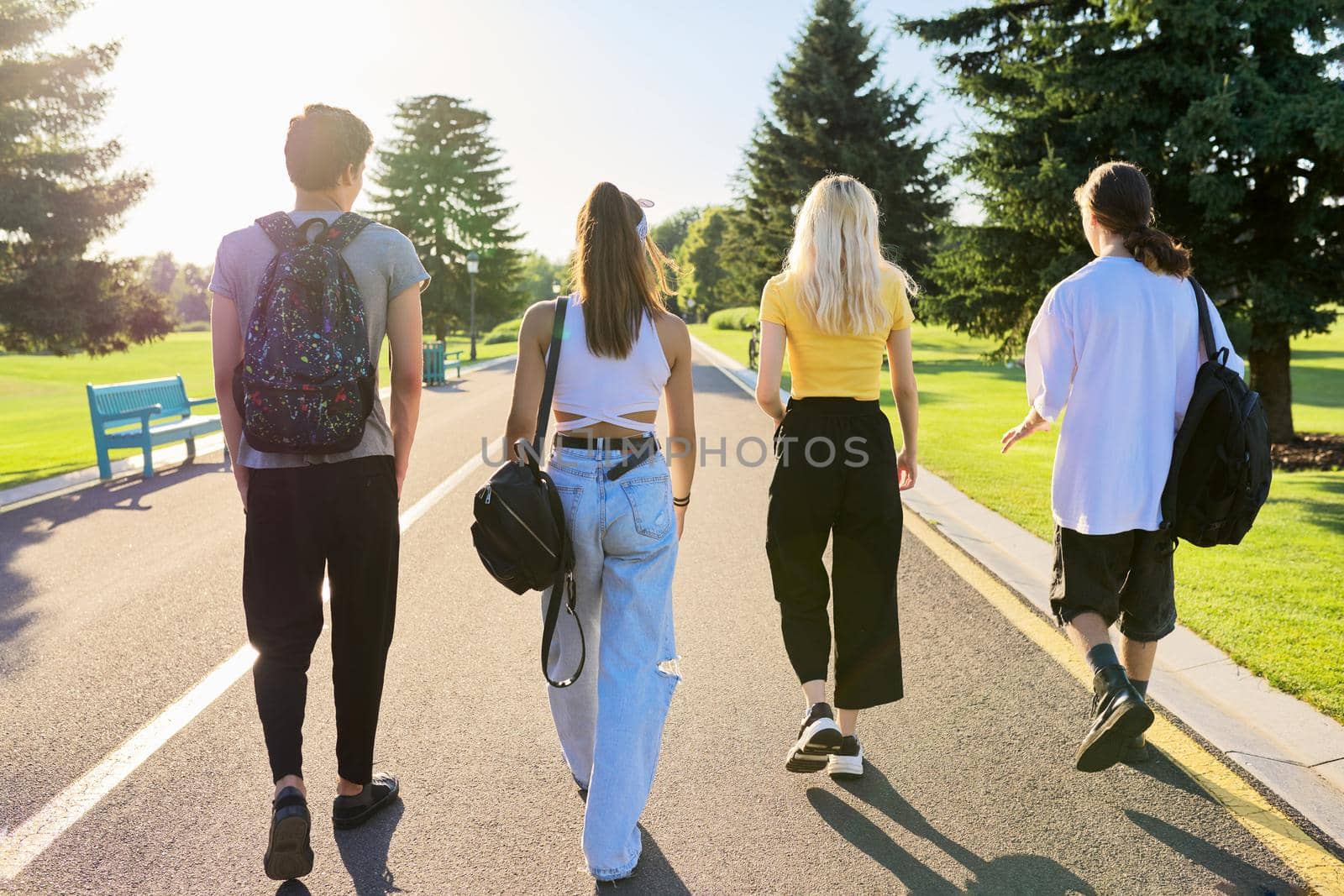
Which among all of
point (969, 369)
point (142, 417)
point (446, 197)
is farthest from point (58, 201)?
point (446, 197)

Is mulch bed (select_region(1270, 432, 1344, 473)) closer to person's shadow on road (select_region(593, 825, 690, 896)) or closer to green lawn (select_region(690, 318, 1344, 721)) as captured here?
green lawn (select_region(690, 318, 1344, 721))

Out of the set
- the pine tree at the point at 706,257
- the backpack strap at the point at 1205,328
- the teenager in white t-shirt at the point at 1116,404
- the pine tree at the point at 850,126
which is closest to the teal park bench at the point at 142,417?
the teenager in white t-shirt at the point at 1116,404

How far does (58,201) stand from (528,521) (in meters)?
17.6

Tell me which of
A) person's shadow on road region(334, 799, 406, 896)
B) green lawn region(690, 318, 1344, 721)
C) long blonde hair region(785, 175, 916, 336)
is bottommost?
green lawn region(690, 318, 1344, 721)

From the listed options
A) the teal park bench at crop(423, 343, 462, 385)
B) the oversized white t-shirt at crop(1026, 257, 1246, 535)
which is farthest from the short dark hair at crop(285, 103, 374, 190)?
the teal park bench at crop(423, 343, 462, 385)

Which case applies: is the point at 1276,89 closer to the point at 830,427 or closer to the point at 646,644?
the point at 830,427

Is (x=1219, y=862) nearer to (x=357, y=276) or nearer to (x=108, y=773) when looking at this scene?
(x=357, y=276)

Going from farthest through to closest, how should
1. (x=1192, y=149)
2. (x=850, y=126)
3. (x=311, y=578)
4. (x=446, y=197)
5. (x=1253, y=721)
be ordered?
(x=446, y=197), (x=850, y=126), (x=1192, y=149), (x=1253, y=721), (x=311, y=578)

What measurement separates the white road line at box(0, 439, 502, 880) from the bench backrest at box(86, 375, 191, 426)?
21.6 feet

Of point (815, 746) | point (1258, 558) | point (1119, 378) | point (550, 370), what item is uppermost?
point (550, 370)

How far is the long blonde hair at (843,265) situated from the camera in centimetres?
316

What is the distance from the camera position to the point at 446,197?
58812 mm

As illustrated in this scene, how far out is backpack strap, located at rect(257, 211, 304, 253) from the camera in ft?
8.75

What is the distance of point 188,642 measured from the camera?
184 inches
